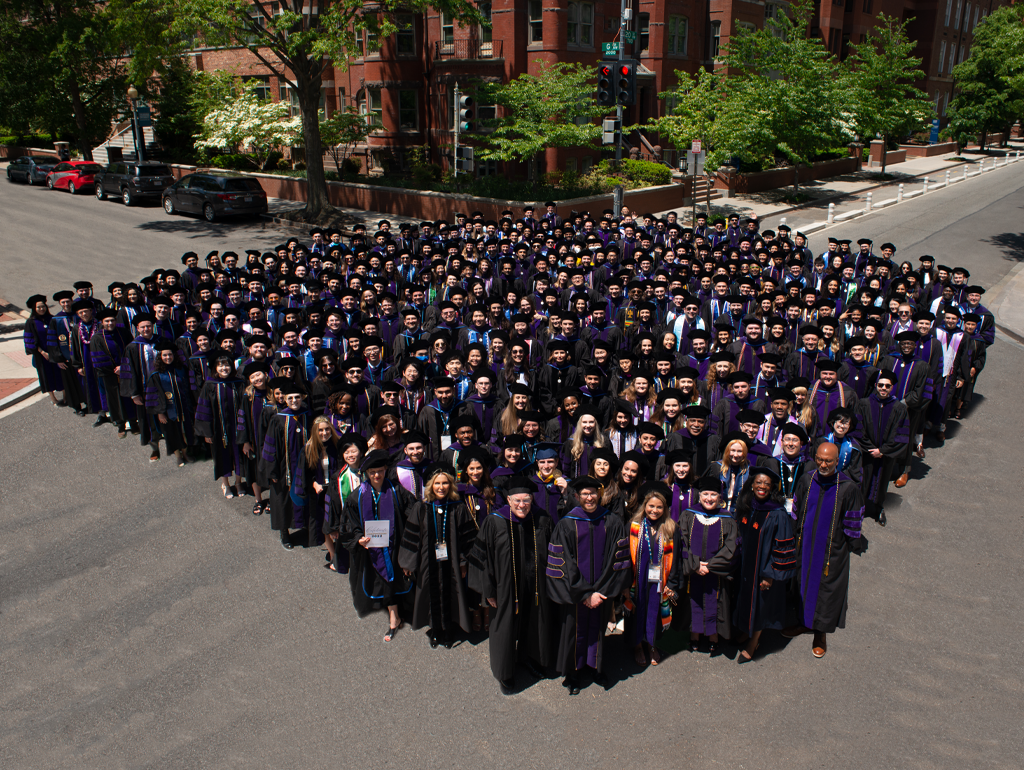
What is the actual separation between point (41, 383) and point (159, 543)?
5.66 metres

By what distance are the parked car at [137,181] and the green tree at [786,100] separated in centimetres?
2234

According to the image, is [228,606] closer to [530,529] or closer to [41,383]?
[530,529]

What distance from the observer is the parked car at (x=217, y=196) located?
2691 cm

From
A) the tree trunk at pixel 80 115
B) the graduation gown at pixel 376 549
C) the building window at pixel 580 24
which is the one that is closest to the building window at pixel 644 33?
the building window at pixel 580 24

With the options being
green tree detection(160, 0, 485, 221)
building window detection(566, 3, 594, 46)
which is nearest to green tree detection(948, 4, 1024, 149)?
building window detection(566, 3, 594, 46)

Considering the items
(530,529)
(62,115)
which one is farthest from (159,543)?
(62,115)

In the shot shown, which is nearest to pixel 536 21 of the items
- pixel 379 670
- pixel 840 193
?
pixel 840 193

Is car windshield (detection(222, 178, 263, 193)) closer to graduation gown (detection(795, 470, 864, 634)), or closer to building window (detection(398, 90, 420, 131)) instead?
building window (detection(398, 90, 420, 131))

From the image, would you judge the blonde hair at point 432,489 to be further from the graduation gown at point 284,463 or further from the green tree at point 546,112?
the green tree at point 546,112

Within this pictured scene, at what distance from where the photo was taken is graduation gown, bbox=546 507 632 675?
576 centimetres

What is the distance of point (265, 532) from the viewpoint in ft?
27.1

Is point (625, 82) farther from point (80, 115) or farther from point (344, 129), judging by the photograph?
point (80, 115)

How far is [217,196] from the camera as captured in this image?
2678 centimetres

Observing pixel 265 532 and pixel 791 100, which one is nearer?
pixel 265 532
